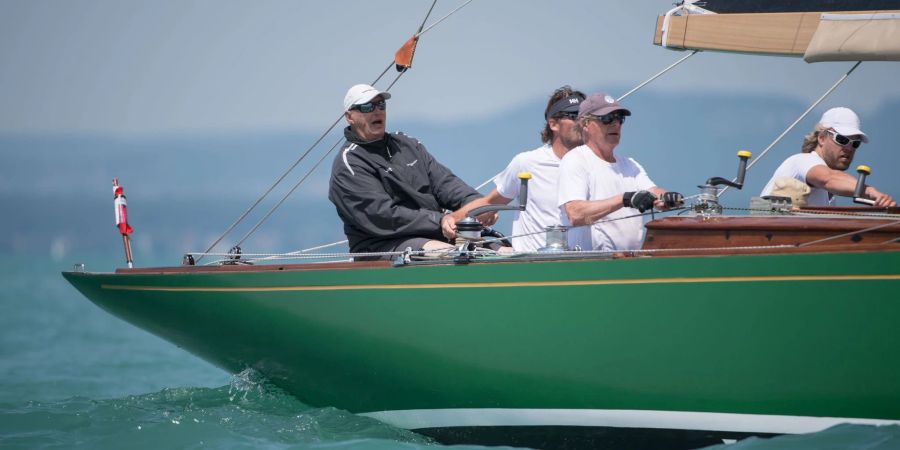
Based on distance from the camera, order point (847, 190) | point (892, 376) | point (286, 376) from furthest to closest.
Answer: point (286, 376) < point (847, 190) < point (892, 376)

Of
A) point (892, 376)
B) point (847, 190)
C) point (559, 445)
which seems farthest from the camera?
point (847, 190)

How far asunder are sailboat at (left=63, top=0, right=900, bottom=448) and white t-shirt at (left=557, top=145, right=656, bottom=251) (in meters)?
0.17

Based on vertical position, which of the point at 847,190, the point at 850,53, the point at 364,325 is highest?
the point at 850,53

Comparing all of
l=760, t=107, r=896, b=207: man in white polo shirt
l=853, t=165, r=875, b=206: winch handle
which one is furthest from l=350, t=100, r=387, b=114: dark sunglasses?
l=853, t=165, r=875, b=206: winch handle

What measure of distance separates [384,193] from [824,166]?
2.16 m

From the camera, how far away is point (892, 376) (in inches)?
169

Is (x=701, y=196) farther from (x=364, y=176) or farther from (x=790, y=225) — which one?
(x=364, y=176)

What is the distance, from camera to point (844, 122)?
571 cm

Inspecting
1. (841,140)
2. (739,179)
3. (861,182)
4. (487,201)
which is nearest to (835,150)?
(841,140)

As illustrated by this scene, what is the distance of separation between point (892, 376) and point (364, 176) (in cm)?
270

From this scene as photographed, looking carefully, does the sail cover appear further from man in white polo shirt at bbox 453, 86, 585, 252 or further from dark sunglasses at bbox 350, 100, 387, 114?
dark sunglasses at bbox 350, 100, 387, 114

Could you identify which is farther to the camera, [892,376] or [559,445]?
[559,445]

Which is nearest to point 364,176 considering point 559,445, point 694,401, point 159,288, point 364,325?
point 364,325

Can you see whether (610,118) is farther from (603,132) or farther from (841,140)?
(841,140)
